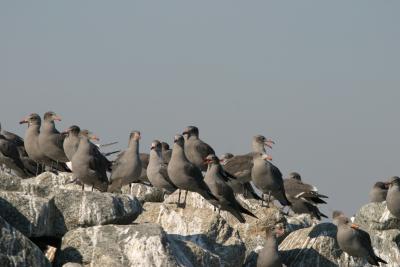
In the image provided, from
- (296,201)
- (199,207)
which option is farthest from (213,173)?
(296,201)

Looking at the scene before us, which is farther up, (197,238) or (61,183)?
(61,183)

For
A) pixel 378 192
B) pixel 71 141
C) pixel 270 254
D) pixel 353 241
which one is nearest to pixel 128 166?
pixel 71 141

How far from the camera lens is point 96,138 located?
23.2 metres

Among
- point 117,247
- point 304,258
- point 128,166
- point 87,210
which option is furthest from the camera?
point 128,166

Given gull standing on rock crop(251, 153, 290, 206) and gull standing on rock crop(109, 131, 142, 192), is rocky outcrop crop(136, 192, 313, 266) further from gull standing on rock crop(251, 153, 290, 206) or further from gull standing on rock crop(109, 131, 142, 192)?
gull standing on rock crop(251, 153, 290, 206)

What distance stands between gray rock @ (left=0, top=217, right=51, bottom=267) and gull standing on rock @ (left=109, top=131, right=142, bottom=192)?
237 inches

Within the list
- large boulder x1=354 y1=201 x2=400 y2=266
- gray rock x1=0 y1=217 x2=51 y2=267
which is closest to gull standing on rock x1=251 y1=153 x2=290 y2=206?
large boulder x1=354 y1=201 x2=400 y2=266

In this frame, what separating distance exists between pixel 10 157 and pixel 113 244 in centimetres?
950

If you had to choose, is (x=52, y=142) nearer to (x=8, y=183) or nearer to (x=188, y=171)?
(x=188, y=171)

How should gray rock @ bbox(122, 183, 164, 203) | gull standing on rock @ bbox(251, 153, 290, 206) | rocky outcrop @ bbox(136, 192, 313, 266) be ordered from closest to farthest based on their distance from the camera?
rocky outcrop @ bbox(136, 192, 313, 266)
gull standing on rock @ bbox(251, 153, 290, 206)
gray rock @ bbox(122, 183, 164, 203)

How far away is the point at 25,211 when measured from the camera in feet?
53.7

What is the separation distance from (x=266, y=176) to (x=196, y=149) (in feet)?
7.85

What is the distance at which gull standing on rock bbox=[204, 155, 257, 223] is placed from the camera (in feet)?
69.8

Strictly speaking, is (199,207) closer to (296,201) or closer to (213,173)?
(213,173)
